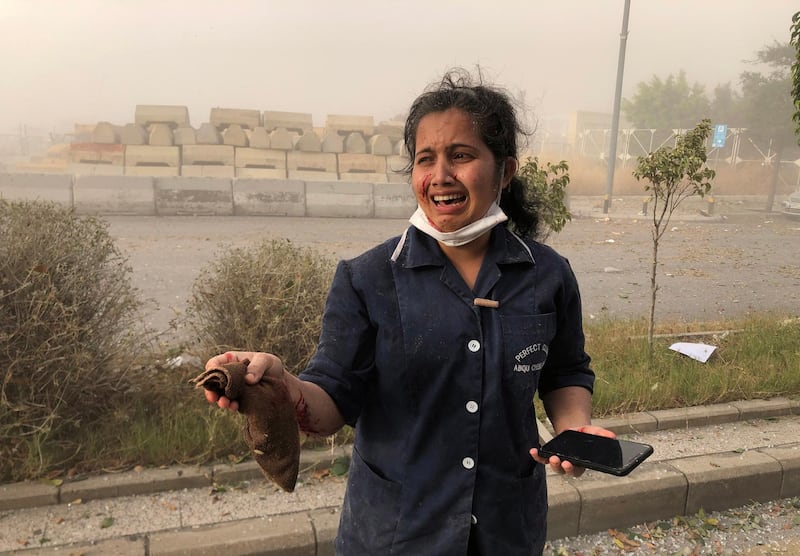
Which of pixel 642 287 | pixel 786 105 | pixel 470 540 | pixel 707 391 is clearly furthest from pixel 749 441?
pixel 786 105

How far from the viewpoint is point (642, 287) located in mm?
8602

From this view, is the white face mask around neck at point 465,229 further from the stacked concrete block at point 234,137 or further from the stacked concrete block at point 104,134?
the stacked concrete block at point 104,134

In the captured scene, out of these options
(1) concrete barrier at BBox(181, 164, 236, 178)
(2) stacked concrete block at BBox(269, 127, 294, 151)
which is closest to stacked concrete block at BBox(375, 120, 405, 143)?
(2) stacked concrete block at BBox(269, 127, 294, 151)

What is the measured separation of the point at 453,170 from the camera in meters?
1.57

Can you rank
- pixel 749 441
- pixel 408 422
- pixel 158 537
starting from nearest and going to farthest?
pixel 408 422 < pixel 158 537 < pixel 749 441

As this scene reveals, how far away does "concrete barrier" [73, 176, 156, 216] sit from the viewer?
13758mm

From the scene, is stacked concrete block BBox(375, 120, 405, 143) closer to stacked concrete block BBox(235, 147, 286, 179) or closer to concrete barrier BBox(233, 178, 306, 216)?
stacked concrete block BBox(235, 147, 286, 179)

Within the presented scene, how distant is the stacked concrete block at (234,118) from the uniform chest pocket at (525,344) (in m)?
17.9

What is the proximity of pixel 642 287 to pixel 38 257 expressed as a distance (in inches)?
299

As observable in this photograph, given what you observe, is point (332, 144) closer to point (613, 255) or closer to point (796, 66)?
point (613, 255)

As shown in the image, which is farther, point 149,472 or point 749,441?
point 749,441

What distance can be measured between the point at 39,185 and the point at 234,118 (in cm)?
618

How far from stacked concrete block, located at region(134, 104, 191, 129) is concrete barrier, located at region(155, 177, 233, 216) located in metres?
3.94

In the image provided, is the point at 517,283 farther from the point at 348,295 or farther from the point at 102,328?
the point at 102,328
